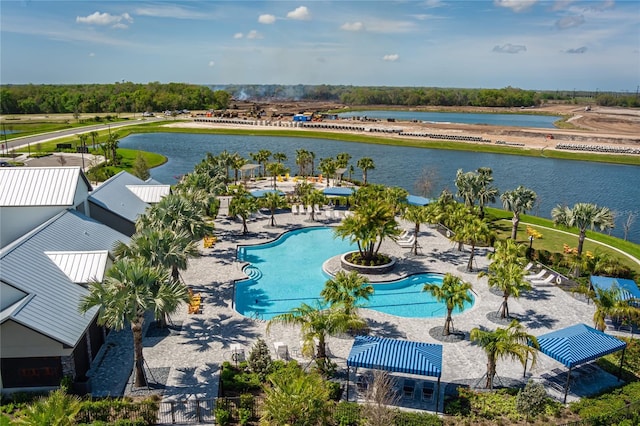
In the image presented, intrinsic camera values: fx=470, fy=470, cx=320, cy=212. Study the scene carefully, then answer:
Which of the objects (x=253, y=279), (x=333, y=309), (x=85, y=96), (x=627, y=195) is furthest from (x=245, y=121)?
(x=333, y=309)

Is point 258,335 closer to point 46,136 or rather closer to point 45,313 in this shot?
point 45,313

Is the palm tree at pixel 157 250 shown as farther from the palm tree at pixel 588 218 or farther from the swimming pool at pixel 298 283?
the palm tree at pixel 588 218

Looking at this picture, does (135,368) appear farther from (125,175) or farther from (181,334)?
(125,175)

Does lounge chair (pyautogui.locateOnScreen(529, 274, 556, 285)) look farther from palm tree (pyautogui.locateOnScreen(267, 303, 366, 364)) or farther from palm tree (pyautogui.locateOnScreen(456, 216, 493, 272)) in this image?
palm tree (pyautogui.locateOnScreen(267, 303, 366, 364))

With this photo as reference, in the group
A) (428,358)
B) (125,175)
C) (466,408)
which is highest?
(125,175)

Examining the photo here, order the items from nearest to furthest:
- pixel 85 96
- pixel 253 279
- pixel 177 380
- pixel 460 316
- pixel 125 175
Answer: pixel 177 380 → pixel 460 316 → pixel 253 279 → pixel 125 175 → pixel 85 96

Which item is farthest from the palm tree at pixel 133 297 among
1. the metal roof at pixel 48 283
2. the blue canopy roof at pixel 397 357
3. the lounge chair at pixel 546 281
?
the lounge chair at pixel 546 281

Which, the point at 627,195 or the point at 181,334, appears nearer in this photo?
the point at 181,334
